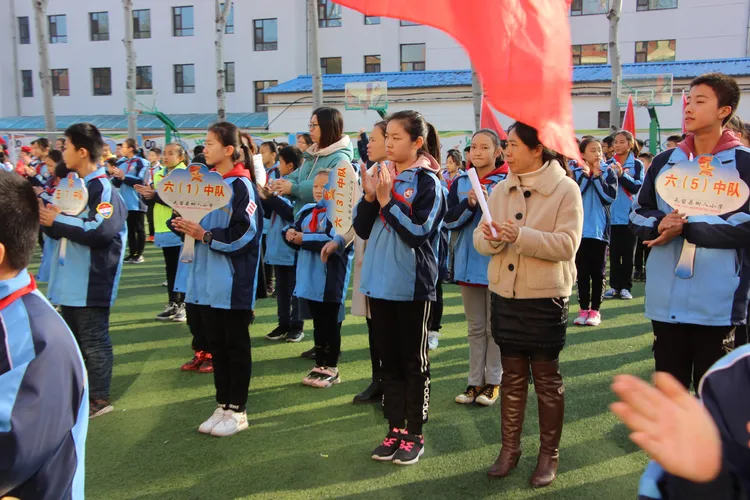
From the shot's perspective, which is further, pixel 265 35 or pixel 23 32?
pixel 23 32

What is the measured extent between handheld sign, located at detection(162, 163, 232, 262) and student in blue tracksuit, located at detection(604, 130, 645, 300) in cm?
561

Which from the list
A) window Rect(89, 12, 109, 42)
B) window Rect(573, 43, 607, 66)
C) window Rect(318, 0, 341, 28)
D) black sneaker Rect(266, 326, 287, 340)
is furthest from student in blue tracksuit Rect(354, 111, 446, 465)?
window Rect(89, 12, 109, 42)

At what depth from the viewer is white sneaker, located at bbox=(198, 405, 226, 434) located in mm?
4188

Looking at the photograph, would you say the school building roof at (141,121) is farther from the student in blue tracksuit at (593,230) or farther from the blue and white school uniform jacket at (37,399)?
the blue and white school uniform jacket at (37,399)

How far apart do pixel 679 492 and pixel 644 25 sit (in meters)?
32.1

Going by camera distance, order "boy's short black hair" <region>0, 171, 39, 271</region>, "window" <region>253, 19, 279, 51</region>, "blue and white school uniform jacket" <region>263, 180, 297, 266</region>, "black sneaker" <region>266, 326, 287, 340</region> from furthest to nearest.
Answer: "window" <region>253, 19, 279, 51</region> < "black sneaker" <region>266, 326, 287, 340</region> < "blue and white school uniform jacket" <region>263, 180, 297, 266</region> < "boy's short black hair" <region>0, 171, 39, 271</region>

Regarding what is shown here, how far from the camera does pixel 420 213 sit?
368 centimetres

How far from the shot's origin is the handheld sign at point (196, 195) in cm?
416

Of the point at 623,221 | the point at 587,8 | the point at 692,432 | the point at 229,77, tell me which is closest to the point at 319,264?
the point at 692,432

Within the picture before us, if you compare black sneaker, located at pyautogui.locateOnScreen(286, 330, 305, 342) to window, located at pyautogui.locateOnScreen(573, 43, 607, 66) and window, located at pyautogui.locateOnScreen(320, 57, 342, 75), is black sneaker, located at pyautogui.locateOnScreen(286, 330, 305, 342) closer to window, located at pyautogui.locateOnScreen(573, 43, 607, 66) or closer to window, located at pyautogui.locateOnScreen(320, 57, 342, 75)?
window, located at pyautogui.locateOnScreen(573, 43, 607, 66)

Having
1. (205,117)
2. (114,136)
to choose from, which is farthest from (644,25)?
(114,136)

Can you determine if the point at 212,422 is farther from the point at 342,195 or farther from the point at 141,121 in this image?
the point at 141,121

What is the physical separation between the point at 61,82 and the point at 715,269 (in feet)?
134

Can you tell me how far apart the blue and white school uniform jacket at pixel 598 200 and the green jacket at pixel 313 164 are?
3.02m
